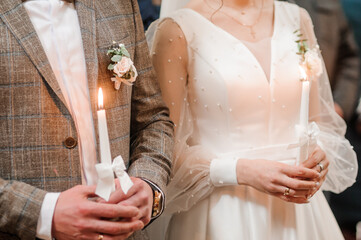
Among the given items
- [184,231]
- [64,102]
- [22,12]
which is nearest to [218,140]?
[184,231]

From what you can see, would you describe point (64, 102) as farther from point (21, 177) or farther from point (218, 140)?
point (218, 140)

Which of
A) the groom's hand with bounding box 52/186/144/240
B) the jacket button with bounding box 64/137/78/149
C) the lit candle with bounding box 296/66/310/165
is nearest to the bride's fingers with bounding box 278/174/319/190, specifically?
the lit candle with bounding box 296/66/310/165

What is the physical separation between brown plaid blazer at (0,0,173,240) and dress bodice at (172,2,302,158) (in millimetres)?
355

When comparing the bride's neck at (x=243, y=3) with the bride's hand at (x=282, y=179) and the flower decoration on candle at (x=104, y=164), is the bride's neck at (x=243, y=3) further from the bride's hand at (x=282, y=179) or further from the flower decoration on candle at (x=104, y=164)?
the flower decoration on candle at (x=104, y=164)

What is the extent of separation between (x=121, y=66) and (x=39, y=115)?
25 cm

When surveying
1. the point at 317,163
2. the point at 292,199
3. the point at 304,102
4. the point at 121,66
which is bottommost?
the point at 292,199

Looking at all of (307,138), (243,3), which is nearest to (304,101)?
(307,138)

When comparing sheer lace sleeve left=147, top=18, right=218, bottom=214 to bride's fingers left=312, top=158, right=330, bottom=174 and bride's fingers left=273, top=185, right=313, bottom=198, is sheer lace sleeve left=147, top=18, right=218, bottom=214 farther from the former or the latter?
Result: bride's fingers left=312, top=158, right=330, bottom=174

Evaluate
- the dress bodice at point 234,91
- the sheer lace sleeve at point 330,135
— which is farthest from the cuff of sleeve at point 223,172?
the sheer lace sleeve at point 330,135

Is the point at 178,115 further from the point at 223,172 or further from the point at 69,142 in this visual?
the point at 69,142

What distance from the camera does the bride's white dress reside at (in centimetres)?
156

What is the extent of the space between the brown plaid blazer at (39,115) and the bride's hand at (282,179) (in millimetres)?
315

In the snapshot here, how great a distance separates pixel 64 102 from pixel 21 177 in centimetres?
21

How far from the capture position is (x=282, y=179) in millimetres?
1421
